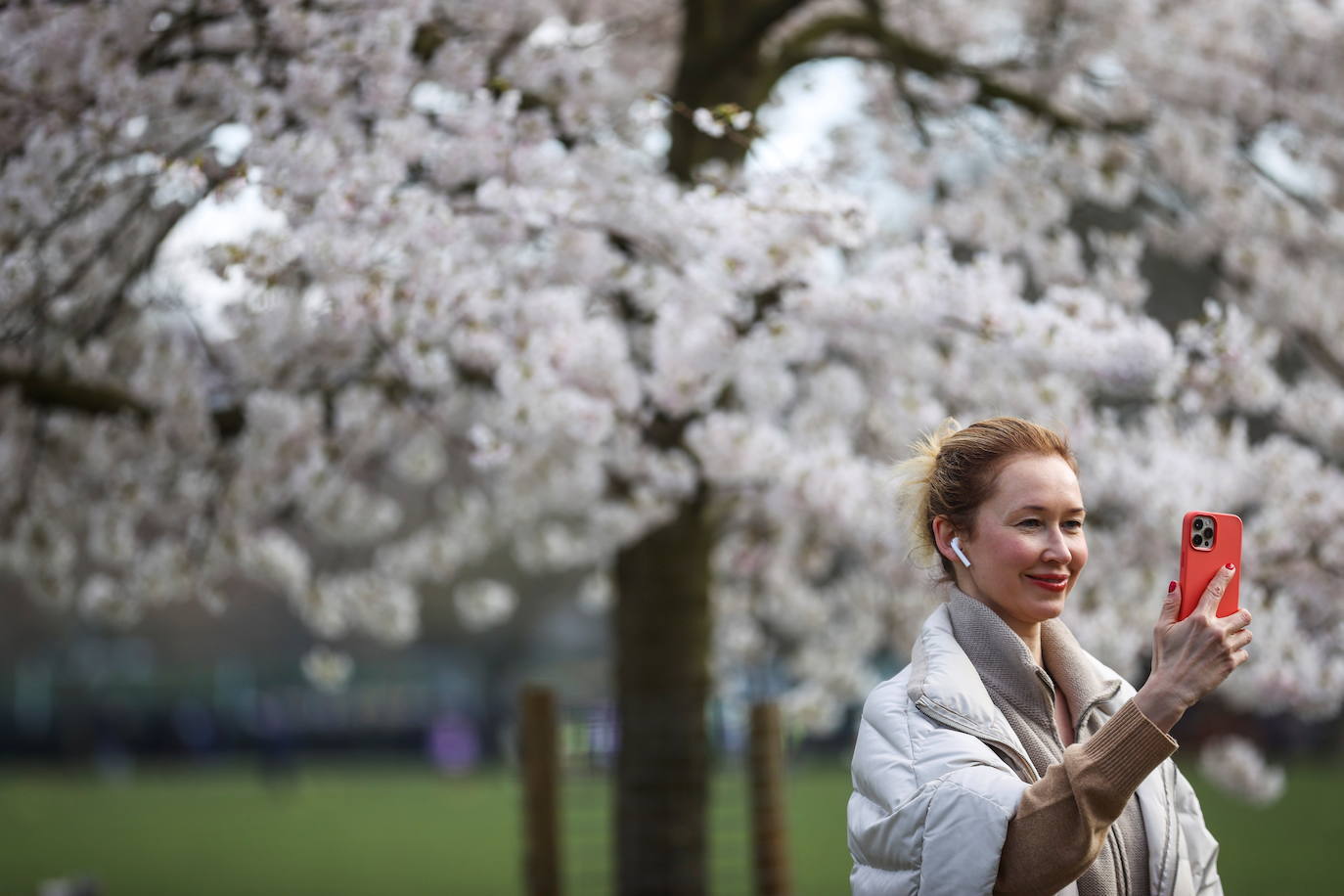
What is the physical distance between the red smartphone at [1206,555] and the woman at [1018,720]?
20mm

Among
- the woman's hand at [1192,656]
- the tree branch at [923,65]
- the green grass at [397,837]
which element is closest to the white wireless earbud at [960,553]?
the woman's hand at [1192,656]

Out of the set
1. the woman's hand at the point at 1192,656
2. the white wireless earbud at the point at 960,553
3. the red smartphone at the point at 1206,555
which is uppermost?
the red smartphone at the point at 1206,555

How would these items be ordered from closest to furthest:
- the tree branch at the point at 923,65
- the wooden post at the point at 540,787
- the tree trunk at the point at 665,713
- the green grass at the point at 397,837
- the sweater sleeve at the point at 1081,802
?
the sweater sleeve at the point at 1081,802 < the wooden post at the point at 540,787 < the tree trunk at the point at 665,713 < the tree branch at the point at 923,65 < the green grass at the point at 397,837

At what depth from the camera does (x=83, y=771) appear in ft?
93.6

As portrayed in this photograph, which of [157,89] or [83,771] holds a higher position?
[157,89]

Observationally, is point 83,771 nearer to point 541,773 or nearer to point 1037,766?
point 541,773

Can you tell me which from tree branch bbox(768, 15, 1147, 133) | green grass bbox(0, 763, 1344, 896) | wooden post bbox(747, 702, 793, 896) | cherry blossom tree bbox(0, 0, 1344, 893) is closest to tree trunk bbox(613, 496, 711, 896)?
cherry blossom tree bbox(0, 0, 1344, 893)

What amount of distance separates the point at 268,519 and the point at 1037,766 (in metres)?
5.64

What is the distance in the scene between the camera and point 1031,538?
215 cm

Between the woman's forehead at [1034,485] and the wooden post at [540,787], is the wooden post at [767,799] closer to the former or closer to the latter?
the wooden post at [540,787]

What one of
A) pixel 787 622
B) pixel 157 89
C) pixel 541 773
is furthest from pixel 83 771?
pixel 157 89

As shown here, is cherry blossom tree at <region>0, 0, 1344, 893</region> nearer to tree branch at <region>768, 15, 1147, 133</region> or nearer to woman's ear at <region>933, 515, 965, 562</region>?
tree branch at <region>768, 15, 1147, 133</region>

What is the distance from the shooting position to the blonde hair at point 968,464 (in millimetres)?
2197

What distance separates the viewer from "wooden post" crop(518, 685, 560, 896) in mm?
6422
